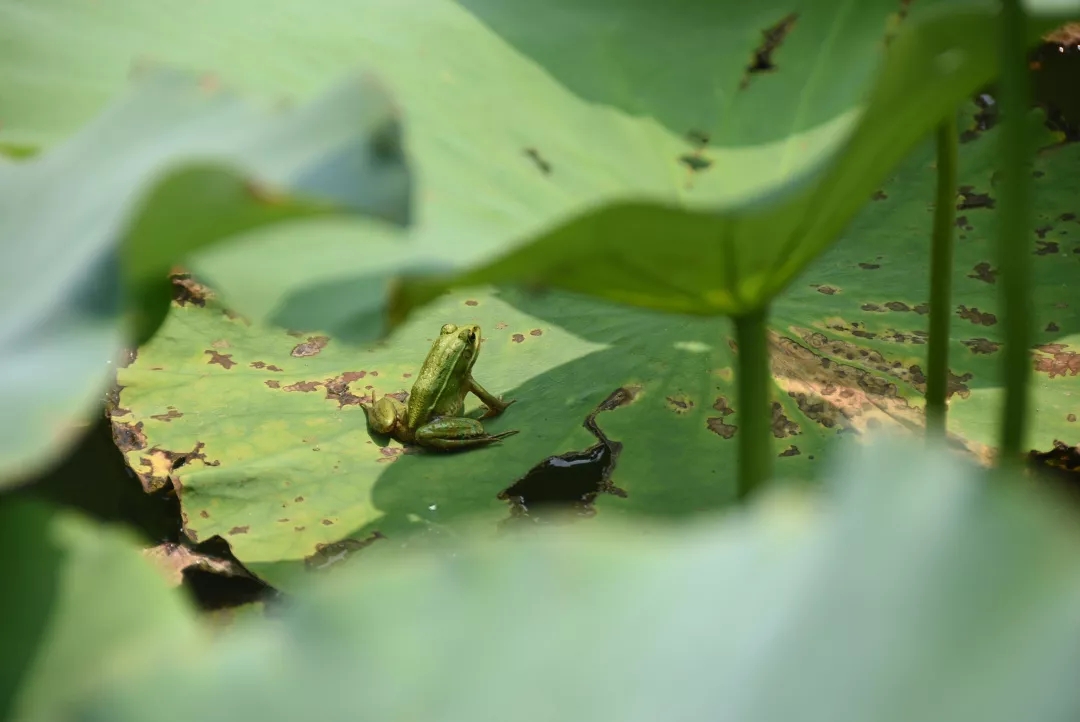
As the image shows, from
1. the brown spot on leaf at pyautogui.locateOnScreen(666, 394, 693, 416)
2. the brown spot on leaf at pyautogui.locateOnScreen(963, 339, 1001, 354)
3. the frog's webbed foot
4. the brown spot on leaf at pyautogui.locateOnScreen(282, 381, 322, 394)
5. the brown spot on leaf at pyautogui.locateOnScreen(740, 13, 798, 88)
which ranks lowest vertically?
the frog's webbed foot

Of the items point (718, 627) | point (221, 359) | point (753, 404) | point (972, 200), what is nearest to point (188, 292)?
point (221, 359)

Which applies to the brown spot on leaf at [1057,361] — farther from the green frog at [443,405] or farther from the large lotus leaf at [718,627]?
the large lotus leaf at [718,627]

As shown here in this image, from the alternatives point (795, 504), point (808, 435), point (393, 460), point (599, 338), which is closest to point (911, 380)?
point (808, 435)

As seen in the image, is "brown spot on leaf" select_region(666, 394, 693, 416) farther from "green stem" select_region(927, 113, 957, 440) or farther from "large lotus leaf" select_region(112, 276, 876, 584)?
"green stem" select_region(927, 113, 957, 440)

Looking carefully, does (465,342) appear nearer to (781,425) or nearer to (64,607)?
(781,425)

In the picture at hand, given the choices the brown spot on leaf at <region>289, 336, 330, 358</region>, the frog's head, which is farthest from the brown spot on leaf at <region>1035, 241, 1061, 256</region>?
the brown spot on leaf at <region>289, 336, 330, 358</region>

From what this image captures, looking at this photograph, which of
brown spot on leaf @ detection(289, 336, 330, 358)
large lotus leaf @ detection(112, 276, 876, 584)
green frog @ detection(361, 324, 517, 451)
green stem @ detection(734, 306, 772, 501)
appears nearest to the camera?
green stem @ detection(734, 306, 772, 501)

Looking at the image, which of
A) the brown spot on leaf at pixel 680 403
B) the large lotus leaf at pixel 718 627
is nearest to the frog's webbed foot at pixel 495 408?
the brown spot on leaf at pixel 680 403
